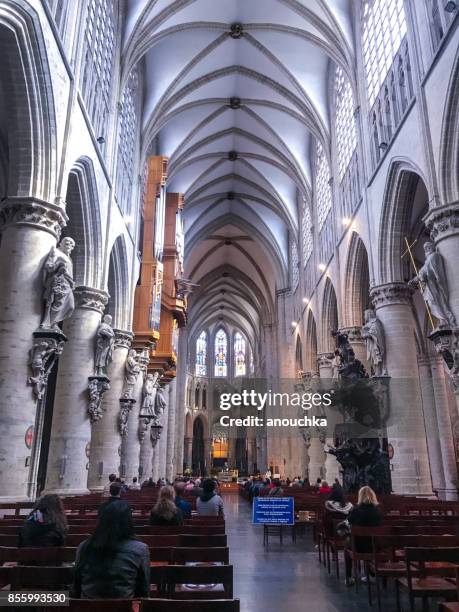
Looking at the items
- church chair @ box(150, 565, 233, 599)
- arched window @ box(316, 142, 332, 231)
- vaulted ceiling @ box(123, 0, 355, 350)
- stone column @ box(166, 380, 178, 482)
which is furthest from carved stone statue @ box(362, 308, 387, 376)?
stone column @ box(166, 380, 178, 482)

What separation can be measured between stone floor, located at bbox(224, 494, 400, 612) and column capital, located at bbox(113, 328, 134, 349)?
10.7 metres

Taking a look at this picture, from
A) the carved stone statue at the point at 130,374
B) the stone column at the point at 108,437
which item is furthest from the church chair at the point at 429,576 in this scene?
the carved stone statue at the point at 130,374

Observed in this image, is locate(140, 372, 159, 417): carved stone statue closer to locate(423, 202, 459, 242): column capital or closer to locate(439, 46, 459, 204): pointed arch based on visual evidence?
locate(423, 202, 459, 242): column capital

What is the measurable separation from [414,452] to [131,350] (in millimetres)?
10757

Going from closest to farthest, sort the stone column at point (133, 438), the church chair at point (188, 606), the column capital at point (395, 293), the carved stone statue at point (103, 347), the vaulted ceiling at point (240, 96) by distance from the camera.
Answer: the church chair at point (188, 606) → the carved stone statue at point (103, 347) → the column capital at point (395, 293) → the stone column at point (133, 438) → the vaulted ceiling at point (240, 96)

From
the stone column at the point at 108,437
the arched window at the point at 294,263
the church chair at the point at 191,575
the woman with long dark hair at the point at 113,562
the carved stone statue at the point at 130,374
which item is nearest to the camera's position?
the woman with long dark hair at the point at 113,562

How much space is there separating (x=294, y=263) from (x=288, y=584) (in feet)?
103

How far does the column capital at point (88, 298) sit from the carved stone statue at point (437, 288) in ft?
30.5

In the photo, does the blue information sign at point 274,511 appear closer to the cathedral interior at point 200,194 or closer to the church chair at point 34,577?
the cathedral interior at point 200,194

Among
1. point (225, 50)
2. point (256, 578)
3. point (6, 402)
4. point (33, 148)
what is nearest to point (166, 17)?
point (225, 50)

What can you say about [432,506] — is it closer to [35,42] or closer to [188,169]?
[35,42]

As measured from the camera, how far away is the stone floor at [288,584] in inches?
208

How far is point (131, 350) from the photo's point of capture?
20.0 m

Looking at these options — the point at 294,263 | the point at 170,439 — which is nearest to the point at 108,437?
the point at 170,439
